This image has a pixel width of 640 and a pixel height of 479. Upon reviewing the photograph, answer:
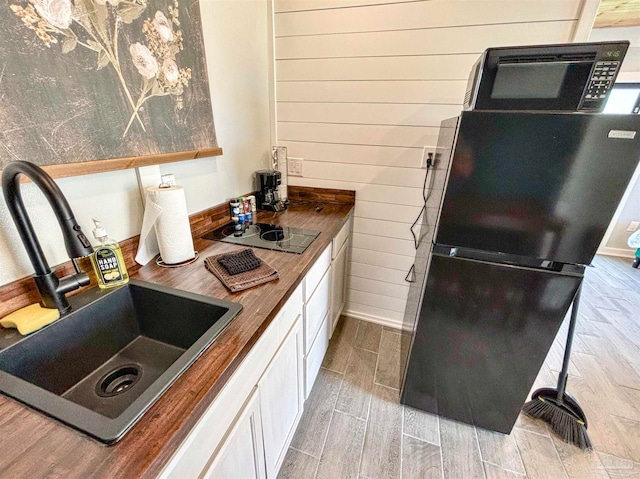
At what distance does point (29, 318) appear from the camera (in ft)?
2.22

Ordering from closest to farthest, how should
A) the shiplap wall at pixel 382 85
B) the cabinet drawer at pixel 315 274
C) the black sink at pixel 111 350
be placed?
the black sink at pixel 111 350 < the cabinet drawer at pixel 315 274 < the shiplap wall at pixel 382 85

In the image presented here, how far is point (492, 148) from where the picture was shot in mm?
968

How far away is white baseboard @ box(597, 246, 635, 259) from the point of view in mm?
3371

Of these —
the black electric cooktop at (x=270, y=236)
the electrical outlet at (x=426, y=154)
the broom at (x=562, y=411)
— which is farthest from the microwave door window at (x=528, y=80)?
the broom at (x=562, y=411)

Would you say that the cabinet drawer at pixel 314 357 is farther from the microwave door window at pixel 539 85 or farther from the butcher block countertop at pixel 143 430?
the microwave door window at pixel 539 85

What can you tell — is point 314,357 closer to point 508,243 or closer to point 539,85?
point 508,243

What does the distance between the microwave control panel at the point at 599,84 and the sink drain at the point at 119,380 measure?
5.29 ft

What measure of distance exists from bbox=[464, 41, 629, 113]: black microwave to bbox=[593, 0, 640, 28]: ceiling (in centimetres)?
203

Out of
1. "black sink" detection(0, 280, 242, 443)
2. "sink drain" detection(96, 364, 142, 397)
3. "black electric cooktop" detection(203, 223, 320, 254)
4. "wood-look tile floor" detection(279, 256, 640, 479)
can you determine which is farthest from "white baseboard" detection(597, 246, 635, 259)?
"sink drain" detection(96, 364, 142, 397)

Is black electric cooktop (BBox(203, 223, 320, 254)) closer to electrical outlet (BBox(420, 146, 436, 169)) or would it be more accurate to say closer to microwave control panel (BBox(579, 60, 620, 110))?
electrical outlet (BBox(420, 146, 436, 169))

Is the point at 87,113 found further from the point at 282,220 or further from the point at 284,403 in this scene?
the point at 284,403

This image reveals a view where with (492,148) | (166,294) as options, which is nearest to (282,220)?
(166,294)

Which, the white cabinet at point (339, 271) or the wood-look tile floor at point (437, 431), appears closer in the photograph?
the wood-look tile floor at point (437, 431)

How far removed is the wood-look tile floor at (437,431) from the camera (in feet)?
4.12
